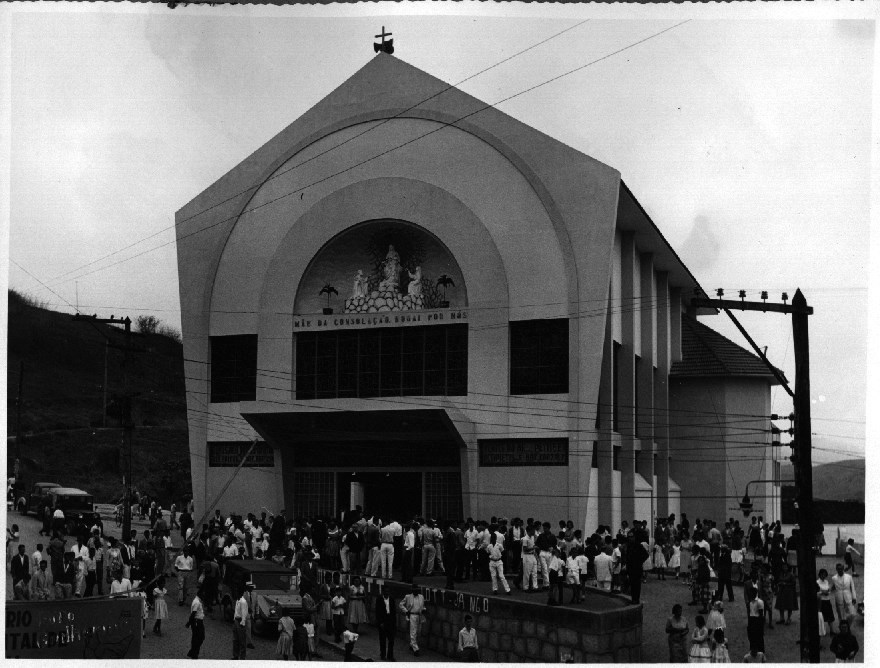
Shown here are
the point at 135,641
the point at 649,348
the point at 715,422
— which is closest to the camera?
the point at 135,641

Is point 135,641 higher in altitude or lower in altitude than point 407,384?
lower

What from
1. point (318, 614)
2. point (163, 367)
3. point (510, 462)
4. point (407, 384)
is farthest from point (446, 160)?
point (163, 367)

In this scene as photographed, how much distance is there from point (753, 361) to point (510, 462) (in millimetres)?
16054

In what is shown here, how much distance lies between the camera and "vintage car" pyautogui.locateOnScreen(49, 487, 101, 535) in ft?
101

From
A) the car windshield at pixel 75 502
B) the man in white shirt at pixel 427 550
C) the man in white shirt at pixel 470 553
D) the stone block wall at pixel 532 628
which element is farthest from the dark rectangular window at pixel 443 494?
the car windshield at pixel 75 502

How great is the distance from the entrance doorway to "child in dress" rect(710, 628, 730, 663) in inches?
697

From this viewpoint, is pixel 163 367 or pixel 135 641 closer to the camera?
pixel 135 641

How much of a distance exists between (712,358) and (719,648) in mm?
27254

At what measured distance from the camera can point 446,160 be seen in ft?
112

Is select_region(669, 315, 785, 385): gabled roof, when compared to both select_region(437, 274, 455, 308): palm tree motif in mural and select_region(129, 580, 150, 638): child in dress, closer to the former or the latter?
select_region(437, 274, 455, 308): palm tree motif in mural

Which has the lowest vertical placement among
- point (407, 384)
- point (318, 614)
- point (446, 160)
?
point (318, 614)

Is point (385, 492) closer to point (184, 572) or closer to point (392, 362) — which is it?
point (392, 362)

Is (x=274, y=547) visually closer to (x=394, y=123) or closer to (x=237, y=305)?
(x=237, y=305)

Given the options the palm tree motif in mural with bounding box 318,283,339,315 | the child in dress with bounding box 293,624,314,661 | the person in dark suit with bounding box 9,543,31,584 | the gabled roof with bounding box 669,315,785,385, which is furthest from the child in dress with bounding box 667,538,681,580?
the person in dark suit with bounding box 9,543,31,584
